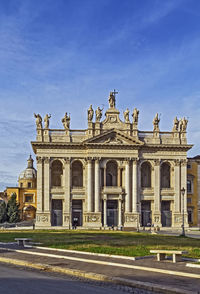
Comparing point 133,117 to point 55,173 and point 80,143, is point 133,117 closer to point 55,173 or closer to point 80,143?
point 80,143

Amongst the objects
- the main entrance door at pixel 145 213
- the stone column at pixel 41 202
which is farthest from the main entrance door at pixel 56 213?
the main entrance door at pixel 145 213

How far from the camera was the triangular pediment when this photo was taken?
266 feet

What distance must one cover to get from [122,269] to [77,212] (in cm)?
6281

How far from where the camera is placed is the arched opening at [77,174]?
83.8 metres

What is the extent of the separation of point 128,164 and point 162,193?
7.67m

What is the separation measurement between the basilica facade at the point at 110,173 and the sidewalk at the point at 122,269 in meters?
53.7

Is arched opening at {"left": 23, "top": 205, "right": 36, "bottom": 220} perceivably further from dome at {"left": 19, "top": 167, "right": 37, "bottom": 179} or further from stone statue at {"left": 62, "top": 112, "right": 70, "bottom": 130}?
stone statue at {"left": 62, "top": 112, "right": 70, "bottom": 130}

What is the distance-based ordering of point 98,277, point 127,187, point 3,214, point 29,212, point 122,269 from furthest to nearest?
point 29,212, point 3,214, point 127,187, point 122,269, point 98,277

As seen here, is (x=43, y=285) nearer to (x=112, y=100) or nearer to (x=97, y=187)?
(x=97, y=187)

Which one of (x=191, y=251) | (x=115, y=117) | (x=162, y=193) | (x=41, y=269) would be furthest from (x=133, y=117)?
(x=41, y=269)

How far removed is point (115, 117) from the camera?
274 ft

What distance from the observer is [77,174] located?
83938 mm

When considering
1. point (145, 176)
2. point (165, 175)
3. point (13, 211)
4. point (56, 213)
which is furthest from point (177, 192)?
point (13, 211)

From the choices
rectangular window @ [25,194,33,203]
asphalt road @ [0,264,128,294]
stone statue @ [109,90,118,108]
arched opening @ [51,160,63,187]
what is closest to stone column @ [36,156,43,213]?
arched opening @ [51,160,63,187]
